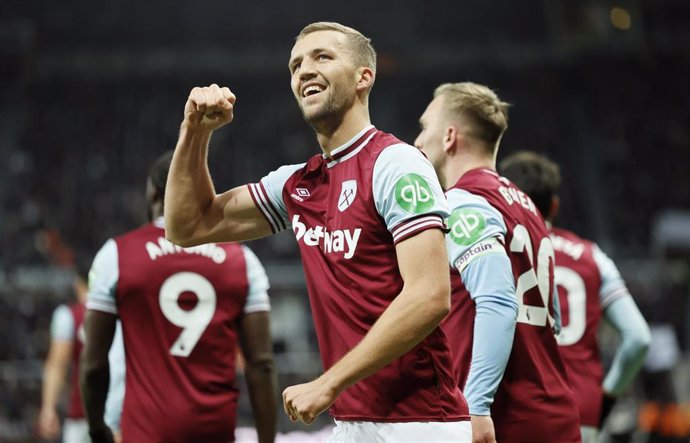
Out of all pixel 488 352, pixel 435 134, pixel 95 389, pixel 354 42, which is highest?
pixel 354 42

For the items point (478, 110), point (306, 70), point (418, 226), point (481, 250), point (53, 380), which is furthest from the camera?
point (53, 380)

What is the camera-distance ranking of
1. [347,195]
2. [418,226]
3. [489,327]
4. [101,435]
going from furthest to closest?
1. [101,435]
2. [489,327]
3. [347,195]
4. [418,226]

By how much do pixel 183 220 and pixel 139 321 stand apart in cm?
135

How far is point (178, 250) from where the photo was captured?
475cm

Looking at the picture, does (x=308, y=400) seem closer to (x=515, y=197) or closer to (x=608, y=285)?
(x=515, y=197)

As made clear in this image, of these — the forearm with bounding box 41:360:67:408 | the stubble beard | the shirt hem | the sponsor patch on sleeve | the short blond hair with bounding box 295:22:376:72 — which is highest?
the short blond hair with bounding box 295:22:376:72

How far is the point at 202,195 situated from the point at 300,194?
0.37 m

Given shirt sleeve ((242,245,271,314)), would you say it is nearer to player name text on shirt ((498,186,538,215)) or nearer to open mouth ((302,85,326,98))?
player name text on shirt ((498,186,538,215))

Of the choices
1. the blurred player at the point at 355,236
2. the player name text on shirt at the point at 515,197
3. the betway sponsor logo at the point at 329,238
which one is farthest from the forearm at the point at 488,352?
the betway sponsor logo at the point at 329,238

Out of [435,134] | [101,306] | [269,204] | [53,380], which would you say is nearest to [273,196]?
[269,204]

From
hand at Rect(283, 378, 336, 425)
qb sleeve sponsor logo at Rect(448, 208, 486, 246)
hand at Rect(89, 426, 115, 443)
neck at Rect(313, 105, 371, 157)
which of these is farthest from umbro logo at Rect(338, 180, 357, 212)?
hand at Rect(89, 426, 115, 443)

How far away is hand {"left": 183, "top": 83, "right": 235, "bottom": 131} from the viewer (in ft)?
10.4

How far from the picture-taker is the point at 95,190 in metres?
20.2

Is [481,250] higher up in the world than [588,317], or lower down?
higher up
